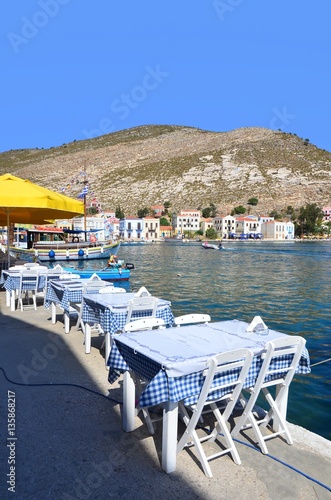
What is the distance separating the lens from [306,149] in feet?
481

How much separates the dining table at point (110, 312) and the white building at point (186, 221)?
12003 centimetres

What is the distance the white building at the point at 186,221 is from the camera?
4969 inches

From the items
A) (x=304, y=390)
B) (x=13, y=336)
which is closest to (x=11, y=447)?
(x=13, y=336)

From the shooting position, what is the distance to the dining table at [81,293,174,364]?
5098 mm

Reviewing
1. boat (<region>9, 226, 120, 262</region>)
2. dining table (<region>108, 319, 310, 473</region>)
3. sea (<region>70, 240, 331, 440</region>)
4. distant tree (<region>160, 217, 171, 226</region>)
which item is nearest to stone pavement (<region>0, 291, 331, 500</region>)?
dining table (<region>108, 319, 310, 473</region>)

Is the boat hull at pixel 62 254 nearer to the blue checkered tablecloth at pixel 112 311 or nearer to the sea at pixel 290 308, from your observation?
the sea at pixel 290 308

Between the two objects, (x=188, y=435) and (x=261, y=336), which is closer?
(x=188, y=435)

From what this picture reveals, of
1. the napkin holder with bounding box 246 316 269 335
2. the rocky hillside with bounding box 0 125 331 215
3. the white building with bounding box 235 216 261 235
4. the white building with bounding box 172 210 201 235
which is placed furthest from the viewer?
the rocky hillside with bounding box 0 125 331 215

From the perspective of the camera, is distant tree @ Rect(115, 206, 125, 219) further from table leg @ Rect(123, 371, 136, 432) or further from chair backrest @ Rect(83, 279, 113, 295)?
table leg @ Rect(123, 371, 136, 432)

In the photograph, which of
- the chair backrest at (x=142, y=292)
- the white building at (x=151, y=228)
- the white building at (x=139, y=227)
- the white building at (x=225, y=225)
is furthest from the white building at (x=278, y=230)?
the chair backrest at (x=142, y=292)

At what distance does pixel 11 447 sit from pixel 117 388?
1.48 m

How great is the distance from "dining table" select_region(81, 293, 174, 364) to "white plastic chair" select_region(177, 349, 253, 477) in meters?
2.08

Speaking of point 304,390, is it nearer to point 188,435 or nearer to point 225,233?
point 188,435

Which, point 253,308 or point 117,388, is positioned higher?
point 117,388
